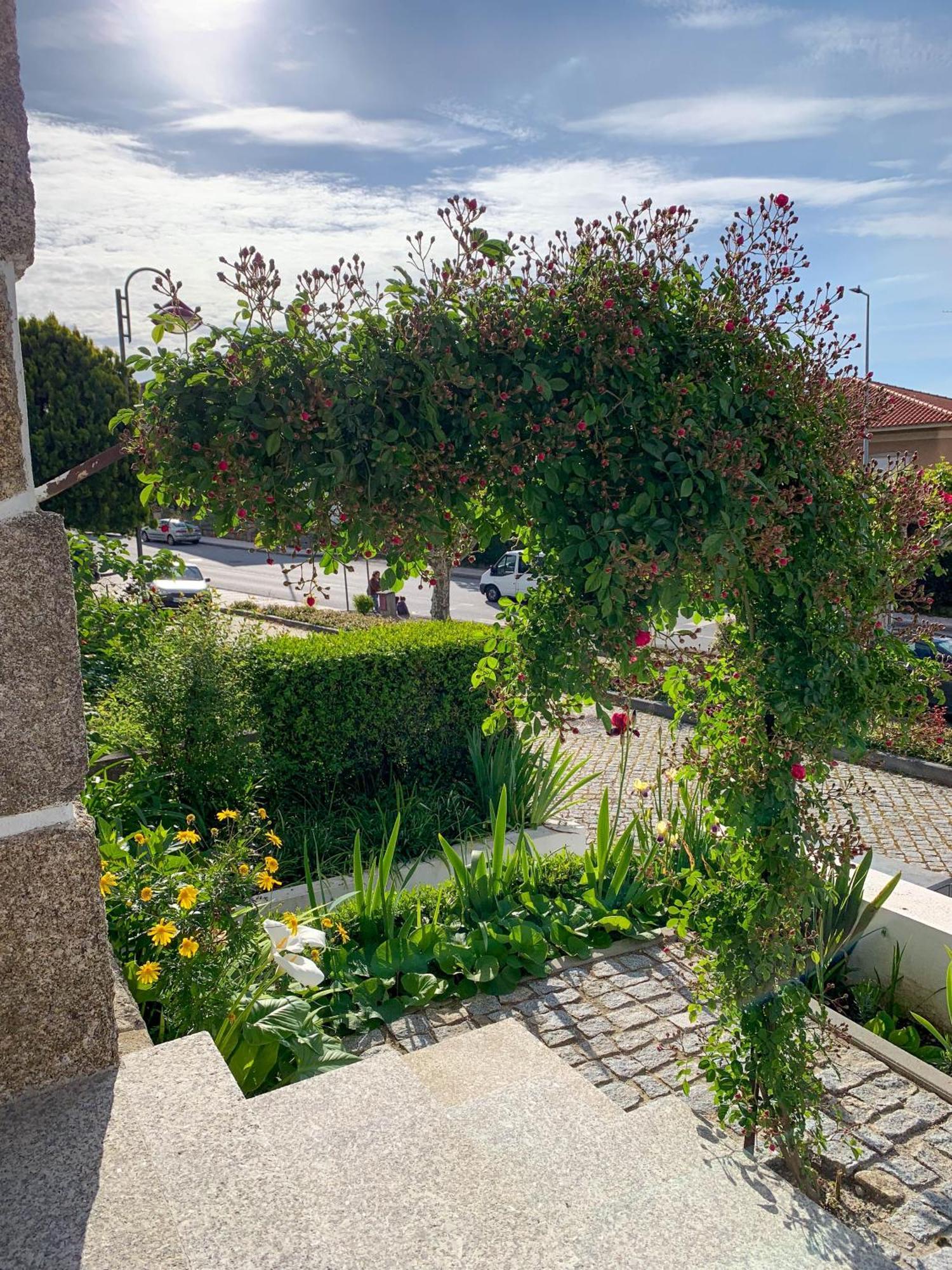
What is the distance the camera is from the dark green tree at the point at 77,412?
14273mm

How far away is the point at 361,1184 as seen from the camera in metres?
2.01

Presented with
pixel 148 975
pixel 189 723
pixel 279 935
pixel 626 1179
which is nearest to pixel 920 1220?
pixel 626 1179

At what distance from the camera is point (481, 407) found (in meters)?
2.47

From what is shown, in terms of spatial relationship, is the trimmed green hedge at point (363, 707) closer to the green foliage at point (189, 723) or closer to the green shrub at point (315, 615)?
the green foliage at point (189, 723)

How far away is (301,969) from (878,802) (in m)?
4.99

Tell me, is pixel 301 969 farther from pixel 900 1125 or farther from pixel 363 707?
pixel 363 707

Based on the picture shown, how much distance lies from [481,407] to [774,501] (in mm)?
869

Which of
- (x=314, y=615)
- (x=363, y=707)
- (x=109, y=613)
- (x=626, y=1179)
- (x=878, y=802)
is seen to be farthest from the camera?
(x=314, y=615)

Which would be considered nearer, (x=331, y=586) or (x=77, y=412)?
(x=77, y=412)

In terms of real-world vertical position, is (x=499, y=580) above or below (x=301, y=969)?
below

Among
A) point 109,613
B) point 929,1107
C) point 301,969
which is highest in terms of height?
point 109,613

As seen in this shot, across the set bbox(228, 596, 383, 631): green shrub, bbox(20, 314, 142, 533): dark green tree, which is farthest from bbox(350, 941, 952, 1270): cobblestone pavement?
bbox(228, 596, 383, 631): green shrub

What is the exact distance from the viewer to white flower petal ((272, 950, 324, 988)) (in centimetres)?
341

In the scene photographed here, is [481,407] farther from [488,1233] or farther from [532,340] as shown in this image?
[488,1233]
